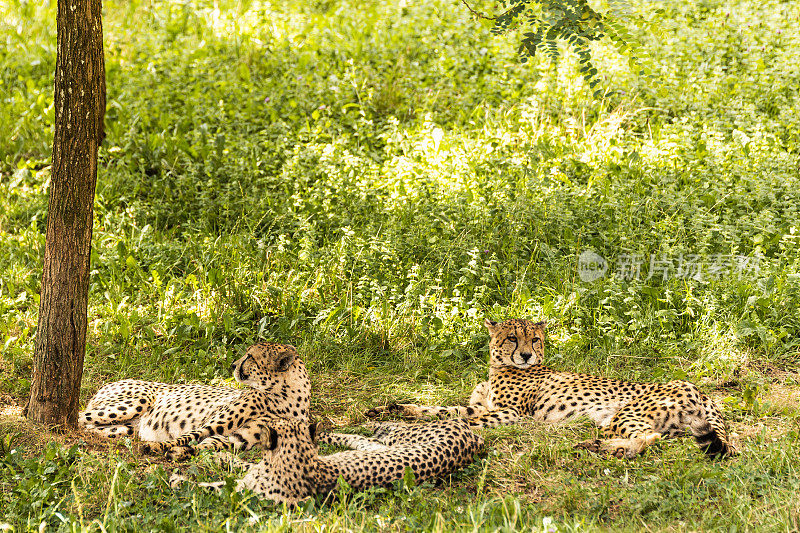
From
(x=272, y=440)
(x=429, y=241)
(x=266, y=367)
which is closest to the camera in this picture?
(x=272, y=440)

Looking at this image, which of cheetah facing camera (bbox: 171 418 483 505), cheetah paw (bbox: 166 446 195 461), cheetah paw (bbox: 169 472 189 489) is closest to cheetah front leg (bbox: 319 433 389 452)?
cheetah facing camera (bbox: 171 418 483 505)

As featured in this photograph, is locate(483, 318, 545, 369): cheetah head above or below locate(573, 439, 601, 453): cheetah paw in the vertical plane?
above

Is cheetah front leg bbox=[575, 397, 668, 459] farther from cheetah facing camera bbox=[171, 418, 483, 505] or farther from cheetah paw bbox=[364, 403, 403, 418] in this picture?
cheetah paw bbox=[364, 403, 403, 418]

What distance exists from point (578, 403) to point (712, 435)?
84cm

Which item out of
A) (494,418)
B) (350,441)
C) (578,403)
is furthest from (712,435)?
(350,441)

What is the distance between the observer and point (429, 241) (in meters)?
7.12

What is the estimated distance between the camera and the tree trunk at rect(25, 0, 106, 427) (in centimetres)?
478

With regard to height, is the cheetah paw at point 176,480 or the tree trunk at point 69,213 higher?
the tree trunk at point 69,213

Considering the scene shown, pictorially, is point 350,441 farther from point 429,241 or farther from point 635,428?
point 429,241

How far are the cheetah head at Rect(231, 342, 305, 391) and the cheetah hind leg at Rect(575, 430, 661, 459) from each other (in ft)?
5.79

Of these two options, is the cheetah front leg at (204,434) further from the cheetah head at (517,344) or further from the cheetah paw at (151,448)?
the cheetah head at (517,344)

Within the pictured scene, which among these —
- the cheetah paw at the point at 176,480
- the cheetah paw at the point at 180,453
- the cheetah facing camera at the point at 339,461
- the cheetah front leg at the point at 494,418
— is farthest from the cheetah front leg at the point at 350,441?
the cheetah paw at the point at 176,480

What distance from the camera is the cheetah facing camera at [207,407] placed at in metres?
4.81

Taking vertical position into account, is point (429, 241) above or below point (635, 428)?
above
